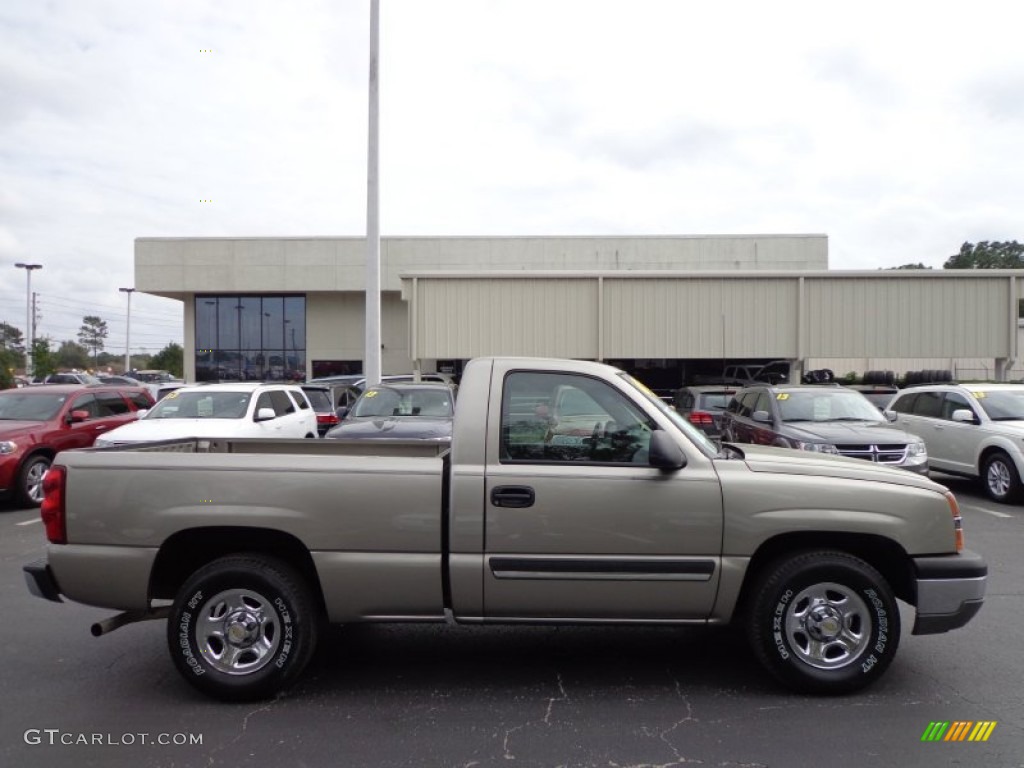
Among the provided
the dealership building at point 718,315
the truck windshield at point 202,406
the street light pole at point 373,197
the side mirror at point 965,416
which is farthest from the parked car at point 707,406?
the truck windshield at point 202,406

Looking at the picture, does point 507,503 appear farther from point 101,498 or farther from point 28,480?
point 28,480

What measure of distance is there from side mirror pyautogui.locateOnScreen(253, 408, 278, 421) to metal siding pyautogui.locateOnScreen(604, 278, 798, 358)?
11.8 m

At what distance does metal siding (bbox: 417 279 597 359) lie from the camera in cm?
2167

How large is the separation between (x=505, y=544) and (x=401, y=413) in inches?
297

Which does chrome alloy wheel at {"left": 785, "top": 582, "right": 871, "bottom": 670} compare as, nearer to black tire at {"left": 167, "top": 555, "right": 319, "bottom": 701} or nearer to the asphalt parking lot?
the asphalt parking lot

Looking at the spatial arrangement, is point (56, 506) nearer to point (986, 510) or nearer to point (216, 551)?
point (216, 551)

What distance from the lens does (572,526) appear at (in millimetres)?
4156

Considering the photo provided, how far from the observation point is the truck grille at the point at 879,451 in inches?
380

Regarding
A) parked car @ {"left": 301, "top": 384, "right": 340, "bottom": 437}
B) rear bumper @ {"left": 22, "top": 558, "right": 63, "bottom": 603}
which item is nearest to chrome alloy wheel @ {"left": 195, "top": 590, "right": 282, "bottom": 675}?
rear bumper @ {"left": 22, "top": 558, "right": 63, "bottom": 603}

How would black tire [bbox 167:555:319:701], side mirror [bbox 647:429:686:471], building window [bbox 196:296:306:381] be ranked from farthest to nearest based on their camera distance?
building window [bbox 196:296:306:381] → black tire [bbox 167:555:319:701] → side mirror [bbox 647:429:686:471]

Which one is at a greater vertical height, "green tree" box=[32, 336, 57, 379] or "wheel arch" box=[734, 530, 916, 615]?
"green tree" box=[32, 336, 57, 379]

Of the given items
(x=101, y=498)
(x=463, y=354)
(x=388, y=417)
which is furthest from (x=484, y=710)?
(x=463, y=354)

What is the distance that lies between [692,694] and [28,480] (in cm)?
987

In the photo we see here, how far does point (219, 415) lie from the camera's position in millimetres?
11781
